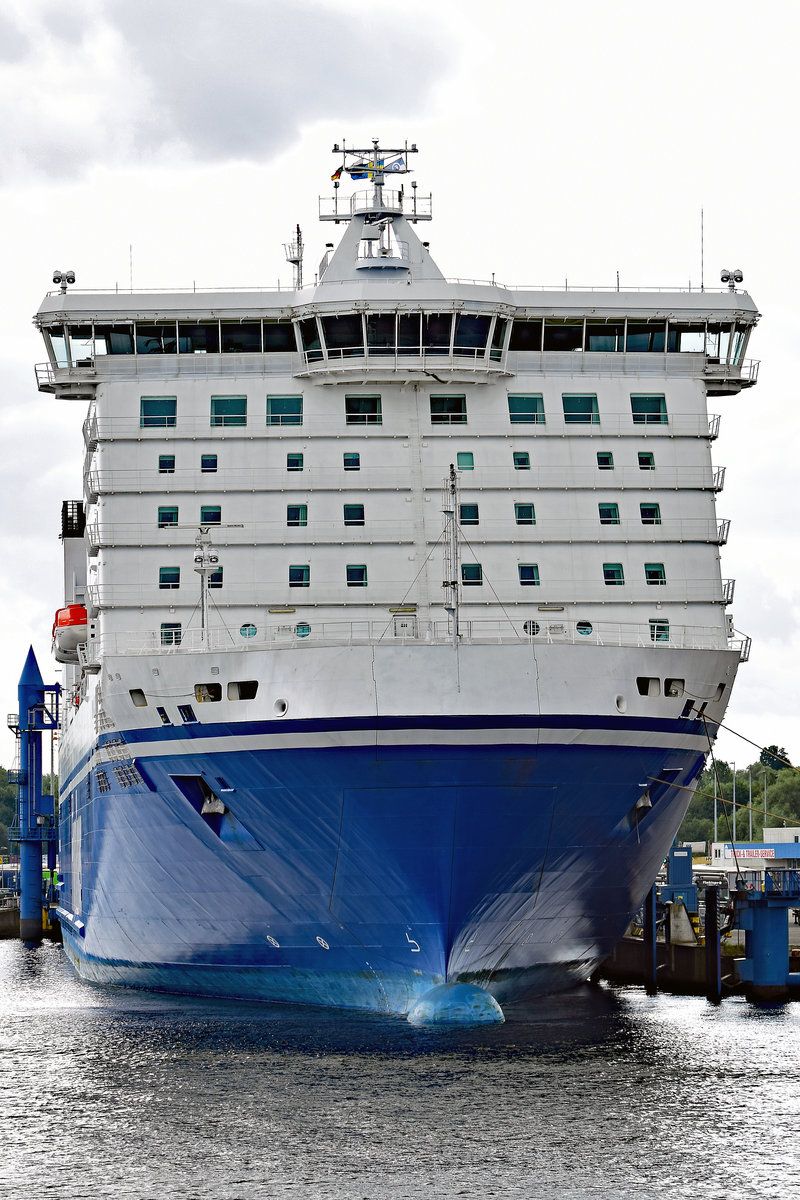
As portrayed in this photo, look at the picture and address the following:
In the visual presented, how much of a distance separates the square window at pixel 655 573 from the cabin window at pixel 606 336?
17.1ft

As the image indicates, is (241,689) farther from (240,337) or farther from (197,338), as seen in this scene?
(197,338)

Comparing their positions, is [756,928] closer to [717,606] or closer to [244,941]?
[717,606]

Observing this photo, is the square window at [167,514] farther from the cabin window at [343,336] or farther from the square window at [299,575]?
the cabin window at [343,336]

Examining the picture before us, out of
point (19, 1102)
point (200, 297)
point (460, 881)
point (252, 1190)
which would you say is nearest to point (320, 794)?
point (460, 881)

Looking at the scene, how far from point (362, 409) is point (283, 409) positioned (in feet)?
5.64

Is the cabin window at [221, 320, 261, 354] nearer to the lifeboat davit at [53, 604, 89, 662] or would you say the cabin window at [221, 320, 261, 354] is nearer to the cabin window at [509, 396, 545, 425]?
the cabin window at [509, 396, 545, 425]

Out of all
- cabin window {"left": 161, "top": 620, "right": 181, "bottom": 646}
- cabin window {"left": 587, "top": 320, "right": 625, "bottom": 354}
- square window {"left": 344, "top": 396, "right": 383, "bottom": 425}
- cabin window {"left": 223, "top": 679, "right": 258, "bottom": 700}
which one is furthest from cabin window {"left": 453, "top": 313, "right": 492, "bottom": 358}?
cabin window {"left": 223, "top": 679, "right": 258, "bottom": 700}

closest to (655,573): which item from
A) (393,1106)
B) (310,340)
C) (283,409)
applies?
(283,409)

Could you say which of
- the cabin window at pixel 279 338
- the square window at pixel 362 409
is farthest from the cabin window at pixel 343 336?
the cabin window at pixel 279 338

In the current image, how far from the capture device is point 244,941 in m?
32.5

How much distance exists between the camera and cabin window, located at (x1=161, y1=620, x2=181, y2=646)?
115ft

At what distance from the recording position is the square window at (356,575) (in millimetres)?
35062

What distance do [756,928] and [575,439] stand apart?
464 inches

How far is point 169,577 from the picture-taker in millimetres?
35500
